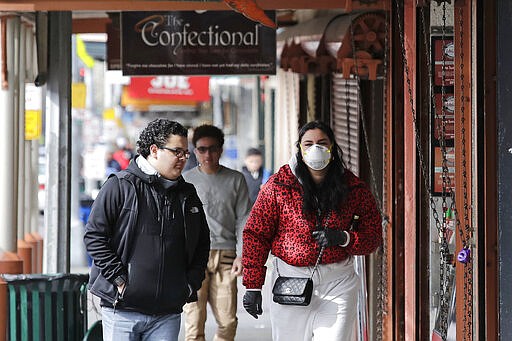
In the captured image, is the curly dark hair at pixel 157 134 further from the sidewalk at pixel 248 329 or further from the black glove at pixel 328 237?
the sidewalk at pixel 248 329

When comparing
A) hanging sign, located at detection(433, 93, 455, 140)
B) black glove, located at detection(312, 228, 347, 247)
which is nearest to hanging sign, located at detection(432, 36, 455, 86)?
hanging sign, located at detection(433, 93, 455, 140)

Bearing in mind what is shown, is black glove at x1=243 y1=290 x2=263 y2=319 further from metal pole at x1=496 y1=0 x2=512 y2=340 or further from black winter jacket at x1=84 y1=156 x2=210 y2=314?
metal pole at x1=496 y1=0 x2=512 y2=340

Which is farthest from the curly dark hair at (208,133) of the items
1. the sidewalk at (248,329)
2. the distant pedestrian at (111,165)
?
the distant pedestrian at (111,165)

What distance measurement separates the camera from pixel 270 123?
2577 cm

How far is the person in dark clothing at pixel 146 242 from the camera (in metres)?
6.30

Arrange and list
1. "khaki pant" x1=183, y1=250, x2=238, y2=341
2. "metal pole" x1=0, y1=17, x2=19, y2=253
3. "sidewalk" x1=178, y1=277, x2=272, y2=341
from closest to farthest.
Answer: "khaki pant" x1=183, y1=250, x2=238, y2=341, "metal pole" x1=0, y1=17, x2=19, y2=253, "sidewalk" x1=178, y1=277, x2=272, y2=341

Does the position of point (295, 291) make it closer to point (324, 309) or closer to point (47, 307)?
point (324, 309)

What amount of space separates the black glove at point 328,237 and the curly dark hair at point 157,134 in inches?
38.4

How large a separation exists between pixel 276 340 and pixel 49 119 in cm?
452

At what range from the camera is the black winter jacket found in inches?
247

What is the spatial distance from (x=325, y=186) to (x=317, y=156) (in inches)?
7.5

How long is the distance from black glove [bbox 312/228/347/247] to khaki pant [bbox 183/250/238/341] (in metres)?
2.68

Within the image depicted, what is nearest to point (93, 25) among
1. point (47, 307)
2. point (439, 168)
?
point (47, 307)

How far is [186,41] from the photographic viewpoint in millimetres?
11391
